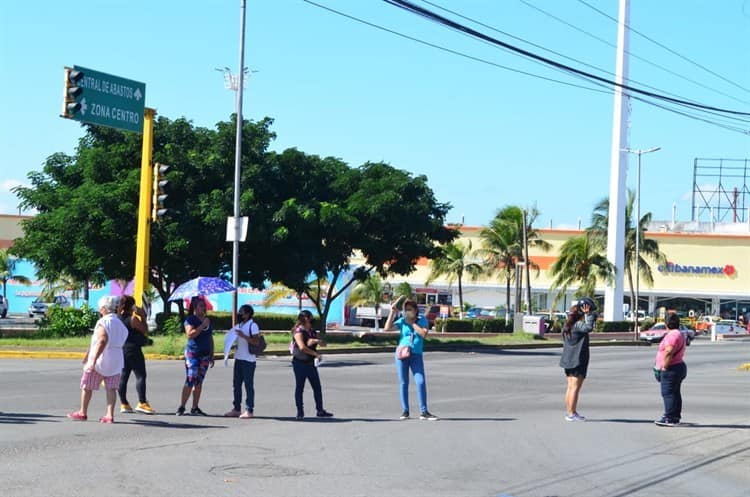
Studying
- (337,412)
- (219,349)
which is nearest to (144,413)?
(337,412)

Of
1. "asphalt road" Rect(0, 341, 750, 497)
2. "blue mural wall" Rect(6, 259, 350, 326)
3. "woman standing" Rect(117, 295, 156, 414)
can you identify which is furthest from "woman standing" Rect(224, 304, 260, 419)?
"blue mural wall" Rect(6, 259, 350, 326)

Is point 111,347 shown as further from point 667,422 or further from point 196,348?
point 667,422

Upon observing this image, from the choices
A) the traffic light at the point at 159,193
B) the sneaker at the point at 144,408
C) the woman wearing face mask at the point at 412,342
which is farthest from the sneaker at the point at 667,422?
the traffic light at the point at 159,193

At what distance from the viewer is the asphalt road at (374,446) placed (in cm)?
948

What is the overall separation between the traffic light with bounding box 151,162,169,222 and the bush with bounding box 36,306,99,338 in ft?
40.5

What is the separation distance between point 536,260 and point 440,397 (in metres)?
68.3

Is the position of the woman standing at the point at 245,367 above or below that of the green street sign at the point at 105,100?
below

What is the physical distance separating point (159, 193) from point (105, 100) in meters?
2.59

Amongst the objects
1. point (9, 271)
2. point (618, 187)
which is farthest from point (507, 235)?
point (9, 271)

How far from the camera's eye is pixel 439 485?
959 centimetres

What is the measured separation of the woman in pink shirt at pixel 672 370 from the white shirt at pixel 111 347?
7.40 m

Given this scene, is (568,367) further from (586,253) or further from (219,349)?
(586,253)

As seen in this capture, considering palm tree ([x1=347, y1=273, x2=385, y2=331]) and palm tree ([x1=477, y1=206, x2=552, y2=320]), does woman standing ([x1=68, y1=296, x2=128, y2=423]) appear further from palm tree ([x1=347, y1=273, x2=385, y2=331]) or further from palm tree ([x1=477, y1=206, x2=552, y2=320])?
palm tree ([x1=477, y1=206, x2=552, y2=320])

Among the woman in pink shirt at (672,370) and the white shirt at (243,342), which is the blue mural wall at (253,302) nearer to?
the white shirt at (243,342)
